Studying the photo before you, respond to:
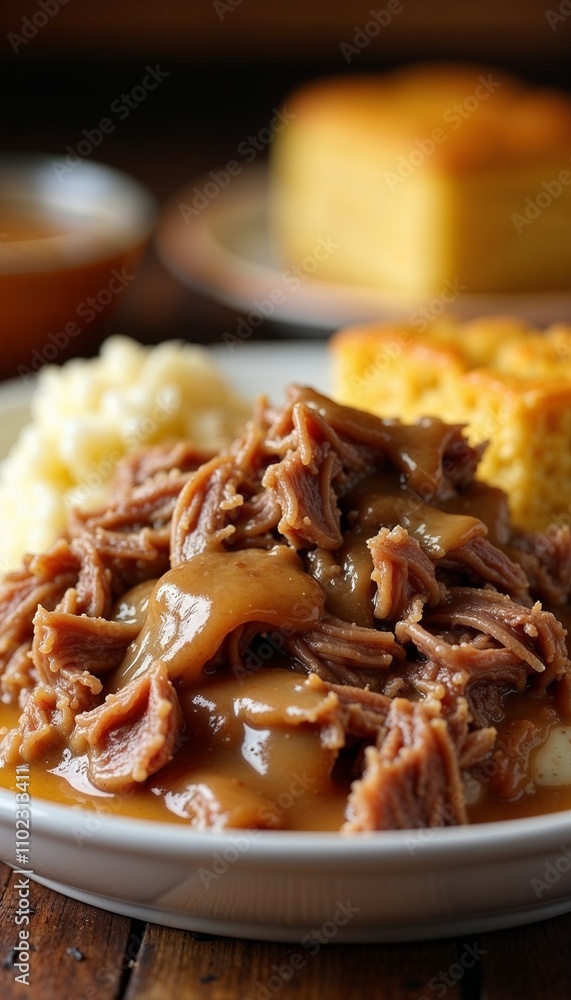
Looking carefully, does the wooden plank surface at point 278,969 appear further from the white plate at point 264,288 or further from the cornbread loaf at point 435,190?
the cornbread loaf at point 435,190

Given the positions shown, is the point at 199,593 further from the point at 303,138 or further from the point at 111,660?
the point at 303,138

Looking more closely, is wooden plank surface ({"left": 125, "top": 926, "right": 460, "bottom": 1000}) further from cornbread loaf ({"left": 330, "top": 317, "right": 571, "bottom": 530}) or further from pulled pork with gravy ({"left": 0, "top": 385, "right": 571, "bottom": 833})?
cornbread loaf ({"left": 330, "top": 317, "right": 571, "bottom": 530})

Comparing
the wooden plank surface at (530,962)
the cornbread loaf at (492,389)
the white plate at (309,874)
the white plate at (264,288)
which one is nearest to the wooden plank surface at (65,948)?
the white plate at (309,874)

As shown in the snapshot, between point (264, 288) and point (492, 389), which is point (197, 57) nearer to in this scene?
point (264, 288)

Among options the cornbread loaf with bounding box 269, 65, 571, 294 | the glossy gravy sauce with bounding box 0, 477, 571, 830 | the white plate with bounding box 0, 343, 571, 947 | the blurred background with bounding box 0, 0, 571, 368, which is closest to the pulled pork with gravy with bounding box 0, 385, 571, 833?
the glossy gravy sauce with bounding box 0, 477, 571, 830

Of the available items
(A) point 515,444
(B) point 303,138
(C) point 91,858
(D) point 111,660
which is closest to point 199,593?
(D) point 111,660

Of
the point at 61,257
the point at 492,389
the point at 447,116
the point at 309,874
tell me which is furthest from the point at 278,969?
the point at 447,116
